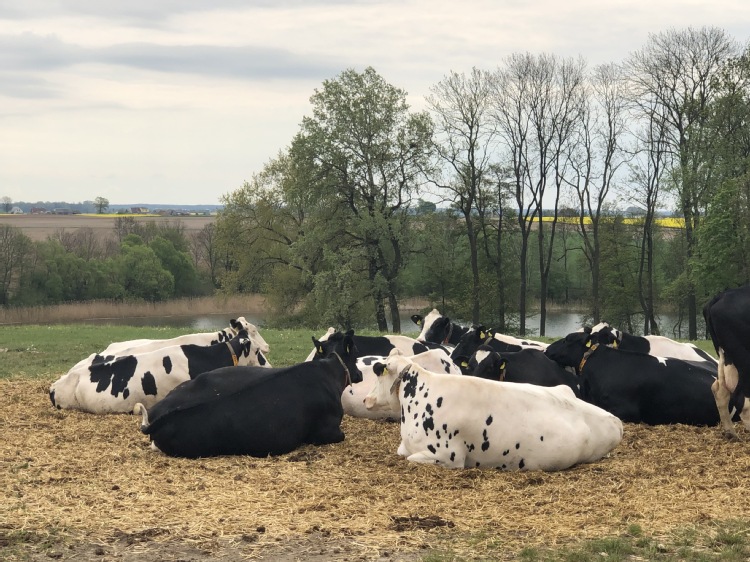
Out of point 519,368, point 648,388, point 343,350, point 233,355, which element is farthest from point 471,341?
point 233,355

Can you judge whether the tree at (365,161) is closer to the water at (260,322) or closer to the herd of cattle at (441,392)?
the water at (260,322)

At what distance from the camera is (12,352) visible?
21.6 meters

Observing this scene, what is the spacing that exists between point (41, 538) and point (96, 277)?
74.6m

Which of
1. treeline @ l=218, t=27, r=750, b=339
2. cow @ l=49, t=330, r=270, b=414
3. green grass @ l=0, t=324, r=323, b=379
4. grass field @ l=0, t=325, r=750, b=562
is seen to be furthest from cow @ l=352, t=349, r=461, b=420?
treeline @ l=218, t=27, r=750, b=339

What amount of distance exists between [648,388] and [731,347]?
1.59 metres

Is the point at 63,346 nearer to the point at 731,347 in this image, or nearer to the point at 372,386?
the point at 372,386

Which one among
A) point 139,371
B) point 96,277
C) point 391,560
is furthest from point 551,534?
point 96,277

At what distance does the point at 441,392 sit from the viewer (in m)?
9.91

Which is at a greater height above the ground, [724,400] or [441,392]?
[441,392]

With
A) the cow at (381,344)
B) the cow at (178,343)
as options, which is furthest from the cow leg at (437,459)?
the cow at (178,343)

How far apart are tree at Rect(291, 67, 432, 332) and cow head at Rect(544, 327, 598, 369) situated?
4069 cm

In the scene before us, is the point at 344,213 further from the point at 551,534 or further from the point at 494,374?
the point at 551,534

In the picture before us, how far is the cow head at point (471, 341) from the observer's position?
1357cm

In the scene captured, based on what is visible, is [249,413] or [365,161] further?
[365,161]
